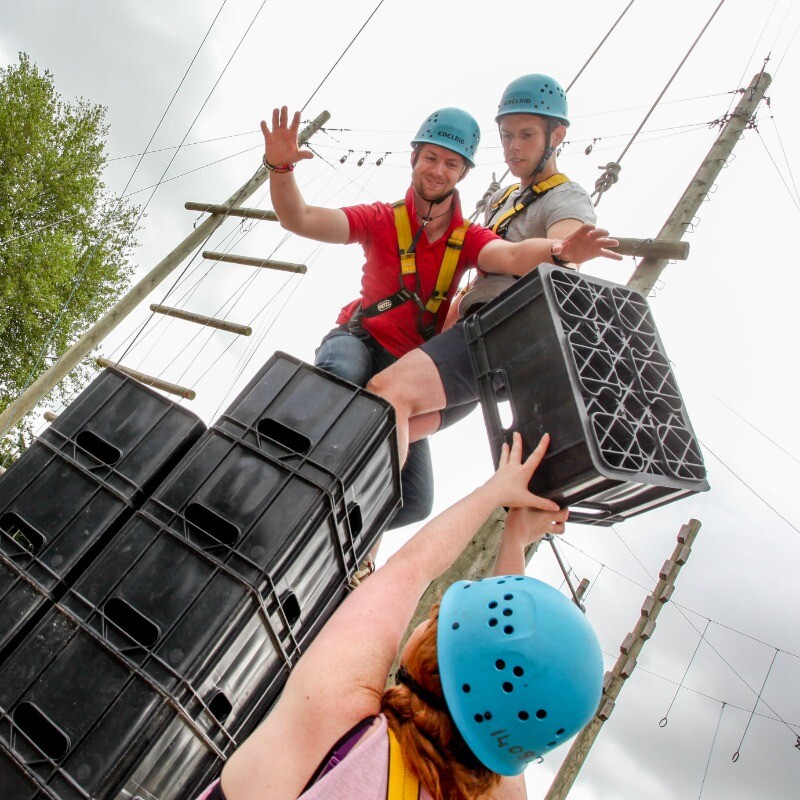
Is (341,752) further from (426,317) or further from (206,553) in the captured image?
(426,317)

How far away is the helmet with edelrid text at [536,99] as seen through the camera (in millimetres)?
3389

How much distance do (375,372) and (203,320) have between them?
5646 millimetres

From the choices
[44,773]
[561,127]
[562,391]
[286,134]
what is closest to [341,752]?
[44,773]

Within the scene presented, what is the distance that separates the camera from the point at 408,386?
2779mm

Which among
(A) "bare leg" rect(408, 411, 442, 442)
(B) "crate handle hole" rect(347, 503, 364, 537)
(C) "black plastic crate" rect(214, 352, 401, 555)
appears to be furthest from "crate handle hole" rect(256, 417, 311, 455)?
(A) "bare leg" rect(408, 411, 442, 442)

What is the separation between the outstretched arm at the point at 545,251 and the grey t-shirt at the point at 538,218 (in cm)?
8

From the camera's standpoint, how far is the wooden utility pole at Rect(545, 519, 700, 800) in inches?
367

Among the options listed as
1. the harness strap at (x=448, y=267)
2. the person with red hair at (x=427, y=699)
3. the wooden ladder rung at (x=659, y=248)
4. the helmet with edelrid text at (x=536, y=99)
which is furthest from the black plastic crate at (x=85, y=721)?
the wooden ladder rung at (x=659, y=248)

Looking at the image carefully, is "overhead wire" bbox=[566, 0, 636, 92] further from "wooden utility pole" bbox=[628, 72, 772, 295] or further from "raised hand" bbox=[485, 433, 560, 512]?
"raised hand" bbox=[485, 433, 560, 512]

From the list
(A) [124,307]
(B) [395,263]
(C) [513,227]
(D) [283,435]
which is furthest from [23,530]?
(A) [124,307]

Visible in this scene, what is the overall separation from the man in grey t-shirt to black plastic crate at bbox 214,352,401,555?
0.19 metres

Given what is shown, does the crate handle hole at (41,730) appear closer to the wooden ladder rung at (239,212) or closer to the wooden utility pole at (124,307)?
the wooden utility pole at (124,307)

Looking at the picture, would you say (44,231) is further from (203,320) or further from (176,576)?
(176,576)

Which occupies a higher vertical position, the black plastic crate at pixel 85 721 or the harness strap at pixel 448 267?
the harness strap at pixel 448 267
